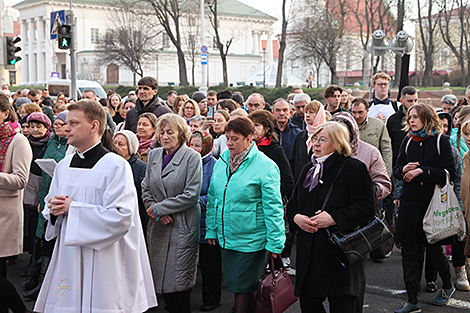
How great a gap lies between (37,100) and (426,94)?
20047mm

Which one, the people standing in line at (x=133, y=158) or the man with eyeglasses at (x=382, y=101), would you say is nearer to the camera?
the people standing in line at (x=133, y=158)

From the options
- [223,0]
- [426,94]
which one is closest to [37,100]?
[426,94]

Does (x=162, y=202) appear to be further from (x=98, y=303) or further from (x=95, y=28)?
(x=95, y=28)

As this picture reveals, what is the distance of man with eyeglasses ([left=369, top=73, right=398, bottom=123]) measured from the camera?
8.79m

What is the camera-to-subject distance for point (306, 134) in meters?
7.61

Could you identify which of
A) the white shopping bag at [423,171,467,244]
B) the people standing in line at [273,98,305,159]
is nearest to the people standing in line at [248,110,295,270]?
the white shopping bag at [423,171,467,244]

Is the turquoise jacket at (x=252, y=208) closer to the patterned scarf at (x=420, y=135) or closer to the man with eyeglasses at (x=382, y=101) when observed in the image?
the patterned scarf at (x=420, y=135)

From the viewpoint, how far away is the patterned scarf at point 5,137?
5.50 metres

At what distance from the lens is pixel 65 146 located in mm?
6684

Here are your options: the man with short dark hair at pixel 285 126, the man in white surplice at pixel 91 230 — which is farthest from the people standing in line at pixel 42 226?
the man with short dark hair at pixel 285 126

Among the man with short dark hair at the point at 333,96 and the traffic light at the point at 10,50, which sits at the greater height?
the traffic light at the point at 10,50

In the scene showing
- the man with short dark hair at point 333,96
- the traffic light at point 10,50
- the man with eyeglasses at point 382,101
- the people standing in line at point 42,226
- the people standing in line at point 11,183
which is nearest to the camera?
the people standing in line at point 11,183

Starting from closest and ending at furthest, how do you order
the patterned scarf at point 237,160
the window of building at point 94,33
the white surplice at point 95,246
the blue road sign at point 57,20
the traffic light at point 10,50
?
the white surplice at point 95,246
the patterned scarf at point 237,160
the traffic light at point 10,50
the blue road sign at point 57,20
the window of building at point 94,33

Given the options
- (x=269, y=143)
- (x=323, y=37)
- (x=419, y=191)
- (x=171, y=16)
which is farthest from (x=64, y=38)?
(x=171, y=16)
